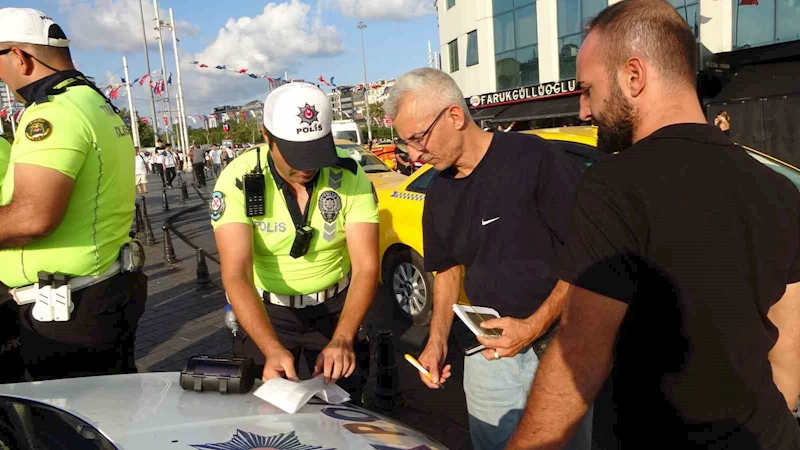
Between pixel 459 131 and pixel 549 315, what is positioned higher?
pixel 459 131

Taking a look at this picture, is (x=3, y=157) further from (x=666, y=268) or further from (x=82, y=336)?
(x=666, y=268)

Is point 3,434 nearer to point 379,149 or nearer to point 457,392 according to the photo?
point 457,392

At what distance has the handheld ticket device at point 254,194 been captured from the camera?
237 cm

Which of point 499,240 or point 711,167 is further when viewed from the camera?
point 499,240

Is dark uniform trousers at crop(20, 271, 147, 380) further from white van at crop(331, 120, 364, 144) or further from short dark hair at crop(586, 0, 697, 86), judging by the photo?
white van at crop(331, 120, 364, 144)

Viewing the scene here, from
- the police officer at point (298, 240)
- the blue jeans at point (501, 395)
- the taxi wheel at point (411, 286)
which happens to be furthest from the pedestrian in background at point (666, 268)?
the taxi wheel at point (411, 286)

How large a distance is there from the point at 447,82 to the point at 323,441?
1421mm

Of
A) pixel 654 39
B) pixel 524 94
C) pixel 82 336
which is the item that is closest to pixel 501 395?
pixel 654 39

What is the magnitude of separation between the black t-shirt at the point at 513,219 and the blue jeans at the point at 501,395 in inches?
7.5

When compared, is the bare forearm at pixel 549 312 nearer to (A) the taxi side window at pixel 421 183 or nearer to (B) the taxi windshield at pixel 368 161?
(A) the taxi side window at pixel 421 183

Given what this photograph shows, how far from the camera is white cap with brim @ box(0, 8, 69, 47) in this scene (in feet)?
7.30

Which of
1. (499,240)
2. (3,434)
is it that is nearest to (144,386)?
(3,434)

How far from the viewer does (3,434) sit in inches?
63.6

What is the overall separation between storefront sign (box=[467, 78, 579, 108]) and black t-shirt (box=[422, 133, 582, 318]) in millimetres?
20450
